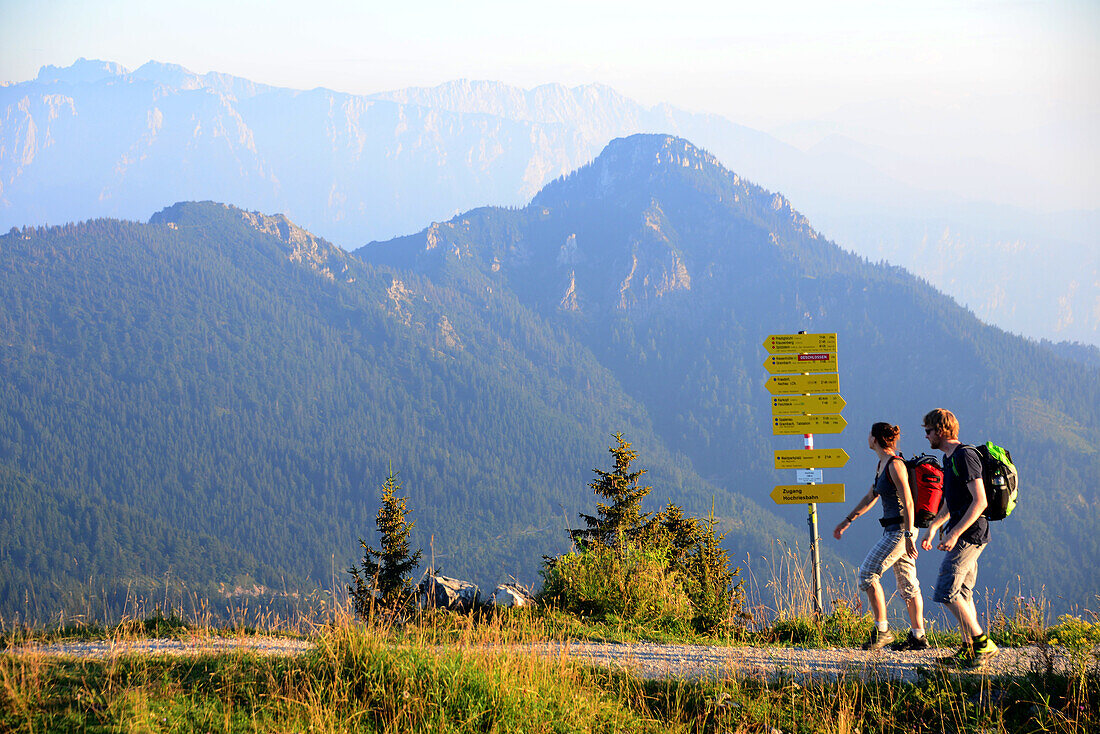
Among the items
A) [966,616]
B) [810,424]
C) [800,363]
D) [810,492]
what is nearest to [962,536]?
[966,616]

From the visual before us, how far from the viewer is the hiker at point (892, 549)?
7293mm

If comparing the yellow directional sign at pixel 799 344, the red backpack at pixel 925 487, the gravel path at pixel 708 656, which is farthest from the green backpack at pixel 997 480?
the yellow directional sign at pixel 799 344

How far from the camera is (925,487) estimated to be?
7438 millimetres

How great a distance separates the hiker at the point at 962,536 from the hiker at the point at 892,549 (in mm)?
268

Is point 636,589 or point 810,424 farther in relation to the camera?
point 810,424

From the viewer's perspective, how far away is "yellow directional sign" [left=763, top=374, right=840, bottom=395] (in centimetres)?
1076

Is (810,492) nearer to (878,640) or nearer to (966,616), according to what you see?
(878,640)

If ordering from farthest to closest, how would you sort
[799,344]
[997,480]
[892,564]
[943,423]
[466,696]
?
1. [799,344]
2. [892,564]
3. [943,423]
4. [997,480]
5. [466,696]

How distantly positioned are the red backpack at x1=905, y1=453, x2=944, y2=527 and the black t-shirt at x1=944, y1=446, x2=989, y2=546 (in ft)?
1.05

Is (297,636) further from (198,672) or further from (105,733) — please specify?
(105,733)

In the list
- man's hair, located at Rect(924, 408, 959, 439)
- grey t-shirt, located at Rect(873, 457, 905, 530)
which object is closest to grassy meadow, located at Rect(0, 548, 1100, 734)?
grey t-shirt, located at Rect(873, 457, 905, 530)

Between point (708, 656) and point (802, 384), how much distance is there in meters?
4.63

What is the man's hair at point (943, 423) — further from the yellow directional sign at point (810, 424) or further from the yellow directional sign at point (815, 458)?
the yellow directional sign at point (815, 458)

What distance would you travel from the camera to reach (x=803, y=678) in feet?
21.5
